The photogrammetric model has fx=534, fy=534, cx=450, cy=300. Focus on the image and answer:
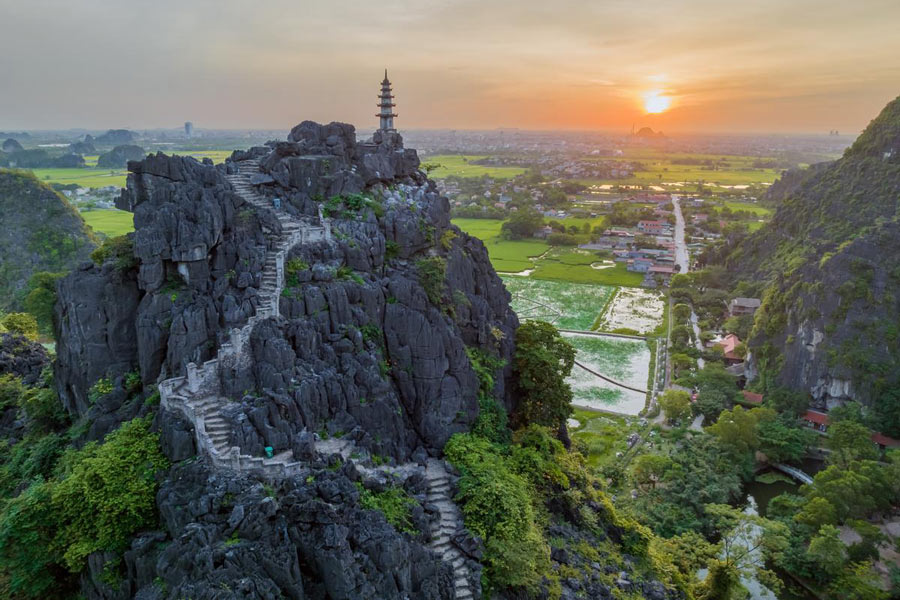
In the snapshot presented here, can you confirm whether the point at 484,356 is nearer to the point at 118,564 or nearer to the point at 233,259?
the point at 233,259

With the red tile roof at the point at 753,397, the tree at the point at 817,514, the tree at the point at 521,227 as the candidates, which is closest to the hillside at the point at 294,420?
the tree at the point at 817,514

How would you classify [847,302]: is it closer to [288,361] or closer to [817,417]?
[817,417]

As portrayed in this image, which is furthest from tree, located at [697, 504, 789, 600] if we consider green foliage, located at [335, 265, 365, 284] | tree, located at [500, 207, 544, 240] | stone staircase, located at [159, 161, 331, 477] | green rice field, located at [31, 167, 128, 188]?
green rice field, located at [31, 167, 128, 188]

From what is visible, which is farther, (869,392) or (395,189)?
(869,392)

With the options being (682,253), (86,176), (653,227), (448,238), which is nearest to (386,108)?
(448,238)

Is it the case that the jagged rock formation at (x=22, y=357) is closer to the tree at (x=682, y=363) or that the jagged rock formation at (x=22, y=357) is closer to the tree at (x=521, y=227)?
the tree at (x=682, y=363)

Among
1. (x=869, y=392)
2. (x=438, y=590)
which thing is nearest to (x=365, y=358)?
(x=438, y=590)
